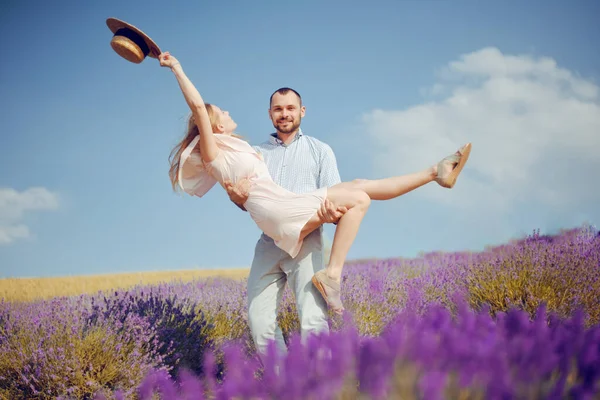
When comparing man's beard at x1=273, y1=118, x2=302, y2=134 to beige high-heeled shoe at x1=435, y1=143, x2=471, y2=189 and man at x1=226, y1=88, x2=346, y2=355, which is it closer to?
man at x1=226, y1=88, x2=346, y2=355

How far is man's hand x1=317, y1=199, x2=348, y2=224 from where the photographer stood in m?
3.01

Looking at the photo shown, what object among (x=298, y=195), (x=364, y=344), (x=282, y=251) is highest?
(x=298, y=195)

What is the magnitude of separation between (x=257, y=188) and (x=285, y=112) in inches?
23.9

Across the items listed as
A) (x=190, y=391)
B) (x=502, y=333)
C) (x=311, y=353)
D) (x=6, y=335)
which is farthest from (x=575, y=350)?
(x=6, y=335)

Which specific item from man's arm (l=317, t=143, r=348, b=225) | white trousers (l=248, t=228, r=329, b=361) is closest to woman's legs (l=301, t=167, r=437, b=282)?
white trousers (l=248, t=228, r=329, b=361)

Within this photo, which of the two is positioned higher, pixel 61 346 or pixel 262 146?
pixel 262 146

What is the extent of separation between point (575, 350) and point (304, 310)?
1970mm

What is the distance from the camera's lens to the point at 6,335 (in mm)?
3770

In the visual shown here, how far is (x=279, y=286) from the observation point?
3475 mm

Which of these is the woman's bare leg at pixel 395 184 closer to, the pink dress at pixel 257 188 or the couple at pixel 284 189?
the couple at pixel 284 189

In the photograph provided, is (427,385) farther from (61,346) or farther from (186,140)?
(61,346)

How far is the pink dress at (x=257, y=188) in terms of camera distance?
9.93 ft

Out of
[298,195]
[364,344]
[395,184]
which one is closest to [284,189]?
[298,195]

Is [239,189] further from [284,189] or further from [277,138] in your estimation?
[277,138]
